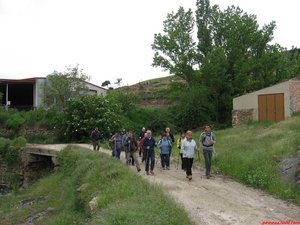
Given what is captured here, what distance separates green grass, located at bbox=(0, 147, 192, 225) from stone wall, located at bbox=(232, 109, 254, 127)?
15175mm

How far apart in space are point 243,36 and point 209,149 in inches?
1051

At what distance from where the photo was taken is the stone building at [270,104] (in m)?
29.5

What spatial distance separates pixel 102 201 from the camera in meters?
10.3

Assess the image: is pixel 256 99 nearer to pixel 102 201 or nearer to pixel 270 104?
pixel 270 104

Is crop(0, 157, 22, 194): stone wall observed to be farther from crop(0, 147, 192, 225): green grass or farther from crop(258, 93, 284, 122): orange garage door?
crop(258, 93, 284, 122): orange garage door

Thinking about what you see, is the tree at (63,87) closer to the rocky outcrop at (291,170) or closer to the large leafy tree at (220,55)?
the large leafy tree at (220,55)

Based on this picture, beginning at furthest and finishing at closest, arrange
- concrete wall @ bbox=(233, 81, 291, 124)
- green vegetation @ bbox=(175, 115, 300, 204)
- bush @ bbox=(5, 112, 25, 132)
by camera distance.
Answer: bush @ bbox=(5, 112, 25, 132), concrete wall @ bbox=(233, 81, 291, 124), green vegetation @ bbox=(175, 115, 300, 204)

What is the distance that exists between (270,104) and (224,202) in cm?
2074

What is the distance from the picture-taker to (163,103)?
188ft

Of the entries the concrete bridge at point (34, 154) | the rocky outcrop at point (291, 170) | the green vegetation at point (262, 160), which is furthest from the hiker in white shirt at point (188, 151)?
the concrete bridge at point (34, 154)

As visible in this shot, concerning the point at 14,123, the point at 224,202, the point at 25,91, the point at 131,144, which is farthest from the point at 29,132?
the point at 224,202

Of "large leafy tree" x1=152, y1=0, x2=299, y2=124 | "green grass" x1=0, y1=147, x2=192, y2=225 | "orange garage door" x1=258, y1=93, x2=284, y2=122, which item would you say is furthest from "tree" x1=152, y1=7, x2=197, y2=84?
"green grass" x1=0, y1=147, x2=192, y2=225

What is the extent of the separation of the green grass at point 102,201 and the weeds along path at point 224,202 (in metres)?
1.13

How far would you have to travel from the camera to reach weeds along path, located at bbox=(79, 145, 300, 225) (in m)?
10.2
